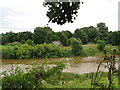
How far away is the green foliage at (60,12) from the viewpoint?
241 centimetres

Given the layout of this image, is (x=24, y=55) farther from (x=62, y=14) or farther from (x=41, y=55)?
(x=62, y=14)

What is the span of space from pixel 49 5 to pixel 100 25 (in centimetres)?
3348

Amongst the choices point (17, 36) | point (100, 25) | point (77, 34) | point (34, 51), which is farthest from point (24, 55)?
point (100, 25)

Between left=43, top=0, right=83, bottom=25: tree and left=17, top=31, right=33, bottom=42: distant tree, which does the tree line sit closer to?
left=17, top=31, right=33, bottom=42: distant tree

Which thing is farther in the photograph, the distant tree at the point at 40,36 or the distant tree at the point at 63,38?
the distant tree at the point at 63,38

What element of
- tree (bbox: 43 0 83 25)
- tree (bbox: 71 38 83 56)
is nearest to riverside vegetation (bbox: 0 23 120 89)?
tree (bbox: 71 38 83 56)

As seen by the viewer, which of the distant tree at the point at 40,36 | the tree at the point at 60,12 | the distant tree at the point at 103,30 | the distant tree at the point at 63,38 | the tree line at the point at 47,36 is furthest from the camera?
the distant tree at the point at 103,30

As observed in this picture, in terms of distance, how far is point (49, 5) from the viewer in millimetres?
2492

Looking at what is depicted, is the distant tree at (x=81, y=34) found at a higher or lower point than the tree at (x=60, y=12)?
higher

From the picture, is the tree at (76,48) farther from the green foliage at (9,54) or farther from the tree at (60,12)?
the tree at (60,12)

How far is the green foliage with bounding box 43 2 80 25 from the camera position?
2410 millimetres

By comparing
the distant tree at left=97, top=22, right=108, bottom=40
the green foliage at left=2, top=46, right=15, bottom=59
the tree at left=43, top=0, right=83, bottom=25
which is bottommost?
the green foliage at left=2, top=46, right=15, bottom=59

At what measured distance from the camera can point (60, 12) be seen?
244 cm

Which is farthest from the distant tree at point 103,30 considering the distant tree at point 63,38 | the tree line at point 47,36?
the distant tree at point 63,38
